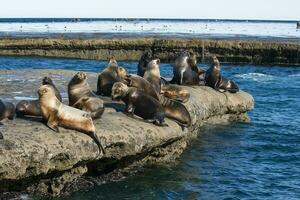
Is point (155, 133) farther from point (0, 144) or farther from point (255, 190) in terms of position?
point (0, 144)

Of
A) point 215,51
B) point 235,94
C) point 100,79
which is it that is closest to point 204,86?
point 235,94

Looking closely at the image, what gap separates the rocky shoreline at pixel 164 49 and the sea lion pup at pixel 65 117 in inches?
1248

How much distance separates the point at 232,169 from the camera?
11.4 metres

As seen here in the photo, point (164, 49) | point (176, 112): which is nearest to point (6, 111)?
point (176, 112)

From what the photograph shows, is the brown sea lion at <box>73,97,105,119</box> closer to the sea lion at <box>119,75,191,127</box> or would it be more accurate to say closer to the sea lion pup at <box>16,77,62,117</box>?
the sea lion pup at <box>16,77,62,117</box>

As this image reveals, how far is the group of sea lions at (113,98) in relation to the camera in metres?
8.95

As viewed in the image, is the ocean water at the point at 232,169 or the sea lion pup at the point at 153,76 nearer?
the ocean water at the point at 232,169

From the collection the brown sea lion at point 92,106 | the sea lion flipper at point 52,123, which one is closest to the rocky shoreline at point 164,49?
the brown sea lion at point 92,106

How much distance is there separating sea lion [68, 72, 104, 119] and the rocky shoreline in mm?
29901

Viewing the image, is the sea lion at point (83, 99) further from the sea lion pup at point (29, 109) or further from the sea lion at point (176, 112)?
the sea lion at point (176, 112)

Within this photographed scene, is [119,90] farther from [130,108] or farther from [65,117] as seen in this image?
[65,117]

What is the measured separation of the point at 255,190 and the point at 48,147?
406 cm

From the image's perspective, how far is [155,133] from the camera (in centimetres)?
1036

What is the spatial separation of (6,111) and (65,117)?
1053 millimetres
